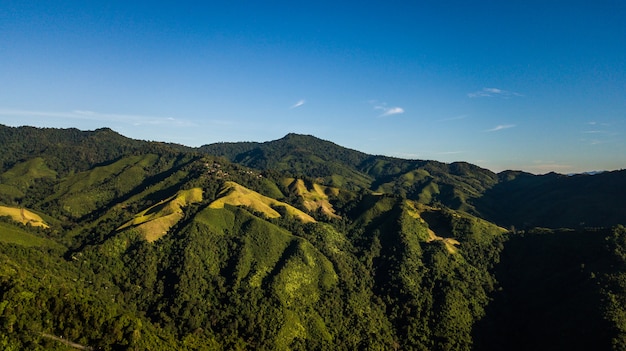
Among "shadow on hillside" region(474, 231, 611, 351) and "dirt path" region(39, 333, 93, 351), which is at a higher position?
"dirt path" region(39, 333, 93, 351)

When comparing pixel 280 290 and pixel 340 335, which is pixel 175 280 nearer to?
pixel 280 290

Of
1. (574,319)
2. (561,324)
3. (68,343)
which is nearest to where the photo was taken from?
(68,343)

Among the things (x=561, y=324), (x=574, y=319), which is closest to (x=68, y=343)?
(x=561, y=324)

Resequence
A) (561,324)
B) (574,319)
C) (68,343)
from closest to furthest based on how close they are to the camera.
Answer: (68,343), (574,319), (561,324)

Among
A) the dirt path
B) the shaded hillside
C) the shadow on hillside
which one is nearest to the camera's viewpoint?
the dirt path

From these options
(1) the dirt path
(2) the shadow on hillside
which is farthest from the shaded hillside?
(1) the dirt path

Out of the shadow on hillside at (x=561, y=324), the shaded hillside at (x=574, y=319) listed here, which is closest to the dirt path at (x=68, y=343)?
the shadow on hillside at (x=561, y=324)

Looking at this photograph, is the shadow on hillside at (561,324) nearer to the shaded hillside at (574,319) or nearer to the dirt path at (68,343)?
the shaded hillside at (574,319)

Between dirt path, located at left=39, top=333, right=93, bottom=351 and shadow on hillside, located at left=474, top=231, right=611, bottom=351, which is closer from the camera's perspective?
dirt path, located at left=39, top=333, right=93, bottom=351

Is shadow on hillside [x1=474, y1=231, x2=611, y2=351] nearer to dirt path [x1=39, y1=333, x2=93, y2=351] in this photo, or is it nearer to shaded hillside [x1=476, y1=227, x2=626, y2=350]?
shaded hillside [x1=476, y1=227, x2=626, y2=350]

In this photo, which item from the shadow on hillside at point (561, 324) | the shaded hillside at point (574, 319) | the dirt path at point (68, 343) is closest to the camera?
the dirt path at point (68, 343)

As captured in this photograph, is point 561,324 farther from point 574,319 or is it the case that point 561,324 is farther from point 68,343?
point 68,343

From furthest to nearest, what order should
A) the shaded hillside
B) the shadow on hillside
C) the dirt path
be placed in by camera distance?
the shadow on hillside
the shaded hillside
the dirt path

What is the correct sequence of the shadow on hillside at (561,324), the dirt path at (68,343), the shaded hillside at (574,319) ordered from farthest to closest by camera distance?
the shadow on hillside at (561,324)
the shaded hillside at (574,319)
the dirt path at (68,343)
